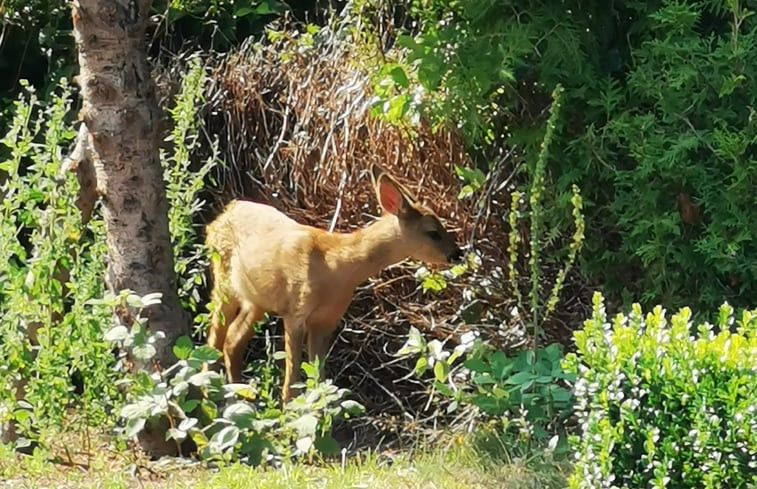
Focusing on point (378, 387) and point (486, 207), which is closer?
point (486, 207)

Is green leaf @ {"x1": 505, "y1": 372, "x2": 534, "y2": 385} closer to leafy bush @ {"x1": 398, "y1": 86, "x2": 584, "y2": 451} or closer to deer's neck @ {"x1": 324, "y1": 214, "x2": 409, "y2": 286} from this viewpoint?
leafy bush @ {"x1": 398, "y1": 86, "x2": 584, "y2": 451}

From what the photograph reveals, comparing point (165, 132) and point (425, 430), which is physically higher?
point (165, 132)

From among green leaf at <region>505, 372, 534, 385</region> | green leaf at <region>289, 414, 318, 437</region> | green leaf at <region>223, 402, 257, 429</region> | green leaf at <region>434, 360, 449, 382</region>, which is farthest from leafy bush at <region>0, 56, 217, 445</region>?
green leaf at <region>505, 372, 534, 385</region>

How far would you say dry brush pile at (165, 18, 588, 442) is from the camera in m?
7.35

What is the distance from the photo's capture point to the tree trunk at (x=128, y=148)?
6.11 metres

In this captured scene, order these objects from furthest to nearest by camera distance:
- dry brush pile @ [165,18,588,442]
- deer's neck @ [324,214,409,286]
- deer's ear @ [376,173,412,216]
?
dry brush pile @ [165,18,588,442]
deer's neck @ [324,214,409,286]
deer's ear @ [376,173,412,216]

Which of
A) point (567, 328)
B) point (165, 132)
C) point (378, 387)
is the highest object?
point (165, 132)

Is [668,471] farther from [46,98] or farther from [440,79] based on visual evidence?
[46,98]

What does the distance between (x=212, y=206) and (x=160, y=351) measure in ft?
7.44

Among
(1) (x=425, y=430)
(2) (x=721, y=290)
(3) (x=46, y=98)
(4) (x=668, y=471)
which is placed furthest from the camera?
(3) (x=46, y=98)

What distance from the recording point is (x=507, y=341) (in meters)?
7.11

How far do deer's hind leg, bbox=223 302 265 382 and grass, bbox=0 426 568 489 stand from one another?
1.40 metres

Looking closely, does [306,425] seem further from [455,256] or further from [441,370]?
[455,256]

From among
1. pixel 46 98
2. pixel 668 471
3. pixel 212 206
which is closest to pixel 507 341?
pixel 212 206
